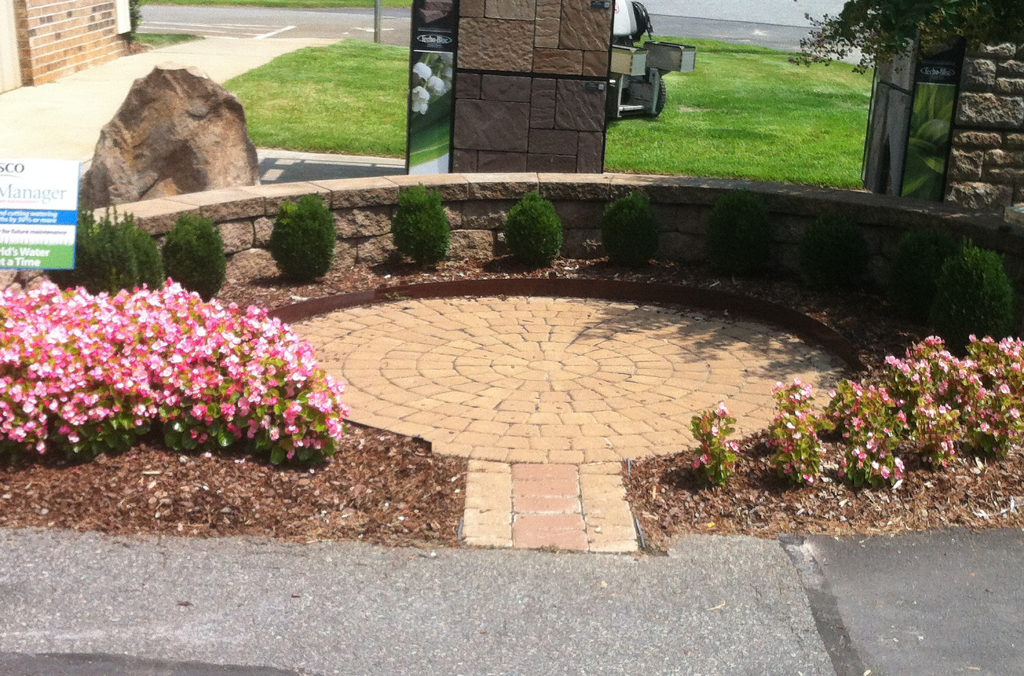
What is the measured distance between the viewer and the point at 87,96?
17.2 meters

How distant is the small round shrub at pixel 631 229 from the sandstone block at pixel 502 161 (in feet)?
7.80

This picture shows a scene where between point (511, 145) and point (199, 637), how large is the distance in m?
7.78

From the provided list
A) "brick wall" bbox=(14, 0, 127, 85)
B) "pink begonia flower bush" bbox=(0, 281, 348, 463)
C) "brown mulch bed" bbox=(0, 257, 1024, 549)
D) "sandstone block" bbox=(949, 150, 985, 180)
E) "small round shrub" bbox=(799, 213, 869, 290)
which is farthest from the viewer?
"brick wall" bbox=(14, 0, 127, 85)

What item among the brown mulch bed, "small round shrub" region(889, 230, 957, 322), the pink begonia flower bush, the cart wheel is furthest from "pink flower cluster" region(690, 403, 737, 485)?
the cart wheel

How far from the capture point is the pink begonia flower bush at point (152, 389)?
5.46 meters

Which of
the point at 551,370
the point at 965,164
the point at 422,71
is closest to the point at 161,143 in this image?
the point at 422,71

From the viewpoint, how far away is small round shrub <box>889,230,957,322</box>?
789 centimetres

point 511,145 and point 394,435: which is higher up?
point 511,145

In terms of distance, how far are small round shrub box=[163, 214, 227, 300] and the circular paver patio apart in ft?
2.34

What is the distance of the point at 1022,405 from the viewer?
5.97m

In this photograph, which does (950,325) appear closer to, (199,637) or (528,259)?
(528,259)

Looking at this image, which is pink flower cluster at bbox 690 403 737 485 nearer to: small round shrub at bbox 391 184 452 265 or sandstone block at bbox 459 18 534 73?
small round shrub at bbox 391 184 452 265

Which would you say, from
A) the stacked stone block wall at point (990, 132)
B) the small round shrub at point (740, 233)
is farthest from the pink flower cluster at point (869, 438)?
the stacked stone block wall at point (990, 132)

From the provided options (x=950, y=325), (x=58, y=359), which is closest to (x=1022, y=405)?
(x=950, y=325)
